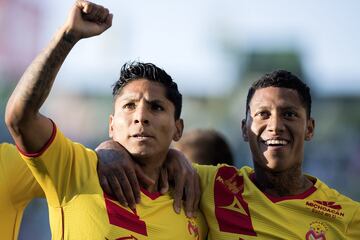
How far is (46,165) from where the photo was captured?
12.8 ft

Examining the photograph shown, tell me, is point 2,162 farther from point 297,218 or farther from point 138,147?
point 297,218

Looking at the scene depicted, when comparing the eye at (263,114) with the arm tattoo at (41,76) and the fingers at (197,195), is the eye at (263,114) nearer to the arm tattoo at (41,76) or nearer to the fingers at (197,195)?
the fingers at (197,195)

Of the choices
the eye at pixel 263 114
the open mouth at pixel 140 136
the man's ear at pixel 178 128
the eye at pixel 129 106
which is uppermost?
the eye at pixel 263 114

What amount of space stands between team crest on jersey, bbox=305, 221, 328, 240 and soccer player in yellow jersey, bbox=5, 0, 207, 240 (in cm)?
61

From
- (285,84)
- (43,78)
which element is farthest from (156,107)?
(43,78)

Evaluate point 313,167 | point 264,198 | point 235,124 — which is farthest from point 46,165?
point 235,124

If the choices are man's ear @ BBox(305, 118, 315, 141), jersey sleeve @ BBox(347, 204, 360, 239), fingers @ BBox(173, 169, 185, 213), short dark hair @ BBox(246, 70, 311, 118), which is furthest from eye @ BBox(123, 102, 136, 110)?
jersey sleeve @ BBox(347, 204, 360, 239)

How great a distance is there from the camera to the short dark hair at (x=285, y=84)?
4828 millimetres

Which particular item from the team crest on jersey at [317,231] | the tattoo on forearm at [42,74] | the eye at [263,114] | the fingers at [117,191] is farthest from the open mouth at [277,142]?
the tattoo on forearm at [42,74]

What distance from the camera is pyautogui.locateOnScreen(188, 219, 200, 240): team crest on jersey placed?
4355 mm

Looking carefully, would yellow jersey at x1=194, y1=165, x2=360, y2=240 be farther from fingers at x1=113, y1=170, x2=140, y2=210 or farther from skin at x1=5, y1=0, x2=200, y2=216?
skin at x1=5, y1=0, x2=200, y2=216

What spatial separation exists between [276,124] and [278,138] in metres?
0.08

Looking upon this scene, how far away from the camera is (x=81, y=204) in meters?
4.04

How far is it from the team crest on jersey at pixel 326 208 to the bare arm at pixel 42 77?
1.68 metres
